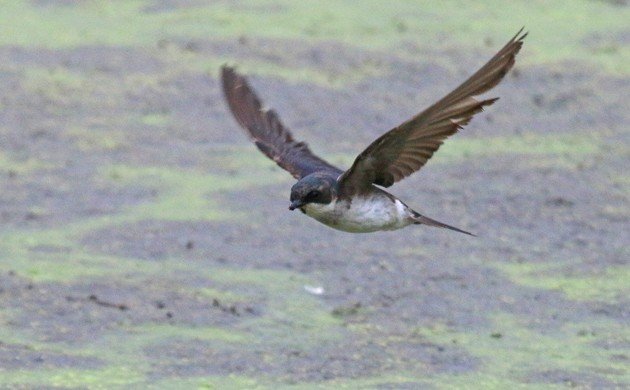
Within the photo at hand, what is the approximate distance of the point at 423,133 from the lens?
4480 mm

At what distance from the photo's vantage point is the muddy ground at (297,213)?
566 centimetres

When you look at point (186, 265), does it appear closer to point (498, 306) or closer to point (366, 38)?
point (498, 306)

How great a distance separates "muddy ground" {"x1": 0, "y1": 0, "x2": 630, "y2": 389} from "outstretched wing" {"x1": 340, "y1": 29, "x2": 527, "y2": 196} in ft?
3.20

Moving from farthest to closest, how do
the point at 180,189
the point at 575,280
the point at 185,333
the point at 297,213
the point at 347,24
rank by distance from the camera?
1. the point at 347,24
2. the point at 180,189
3. the point at 297,213
4. the point at 575,280
5. the point at 185,333

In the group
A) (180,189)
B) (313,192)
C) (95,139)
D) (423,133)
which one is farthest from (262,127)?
(95,139)

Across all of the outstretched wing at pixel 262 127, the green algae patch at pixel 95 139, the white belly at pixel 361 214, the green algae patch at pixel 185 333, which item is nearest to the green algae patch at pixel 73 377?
the green algae patch at pixel 185 333

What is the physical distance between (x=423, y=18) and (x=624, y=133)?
77.2 inches

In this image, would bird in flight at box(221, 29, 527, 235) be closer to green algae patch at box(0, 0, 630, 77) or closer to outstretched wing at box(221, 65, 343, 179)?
outstretched wing at box(221, 65, 343, 179)

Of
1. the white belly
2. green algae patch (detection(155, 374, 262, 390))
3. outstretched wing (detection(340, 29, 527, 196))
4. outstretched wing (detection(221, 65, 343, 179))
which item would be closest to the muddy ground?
green algae patch (detection(155, 374, 262, 390))

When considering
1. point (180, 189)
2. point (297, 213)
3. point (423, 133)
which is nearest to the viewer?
point (423, 133)

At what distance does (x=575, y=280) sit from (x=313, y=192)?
82.4 inches

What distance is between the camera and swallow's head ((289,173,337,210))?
4551mm

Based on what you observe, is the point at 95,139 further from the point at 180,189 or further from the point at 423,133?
the point at 423,133

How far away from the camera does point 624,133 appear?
8078 millimetres
